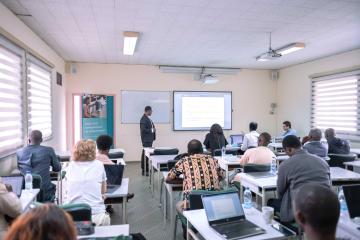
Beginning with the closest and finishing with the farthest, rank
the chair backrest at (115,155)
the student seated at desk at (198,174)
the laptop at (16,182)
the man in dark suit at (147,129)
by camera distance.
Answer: the laptop at (16,182) < the student seated at desk at (198,174) < the chair backrest at (115,155) < the man in dark suit at (147,129)

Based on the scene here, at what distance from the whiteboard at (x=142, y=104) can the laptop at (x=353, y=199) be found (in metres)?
6.71

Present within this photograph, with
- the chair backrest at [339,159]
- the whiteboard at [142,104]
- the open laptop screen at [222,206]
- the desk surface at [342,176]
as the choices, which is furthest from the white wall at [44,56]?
the chair backrest at [339,159]

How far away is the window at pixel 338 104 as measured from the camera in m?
6.57

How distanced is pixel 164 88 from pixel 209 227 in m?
6.83

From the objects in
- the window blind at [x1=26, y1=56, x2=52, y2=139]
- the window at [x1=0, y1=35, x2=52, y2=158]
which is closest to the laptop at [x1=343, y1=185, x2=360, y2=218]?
the window at [x1=0, y1=35, x2=52, y2=158]

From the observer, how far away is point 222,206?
2156 millimetres

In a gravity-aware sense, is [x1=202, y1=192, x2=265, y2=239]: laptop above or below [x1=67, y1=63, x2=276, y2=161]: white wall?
below

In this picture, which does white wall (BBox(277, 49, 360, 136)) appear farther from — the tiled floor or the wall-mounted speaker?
the tiled floor

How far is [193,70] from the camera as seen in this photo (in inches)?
345

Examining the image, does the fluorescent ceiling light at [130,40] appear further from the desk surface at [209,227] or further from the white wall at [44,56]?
the desk surface at [209,227]

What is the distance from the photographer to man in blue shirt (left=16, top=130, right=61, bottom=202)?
3.70 meters

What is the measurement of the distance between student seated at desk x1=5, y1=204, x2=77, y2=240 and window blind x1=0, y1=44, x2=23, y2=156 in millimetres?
3403

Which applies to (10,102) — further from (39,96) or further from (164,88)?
(164,88)

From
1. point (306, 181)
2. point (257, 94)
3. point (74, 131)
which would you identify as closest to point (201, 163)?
point (306, 181)
